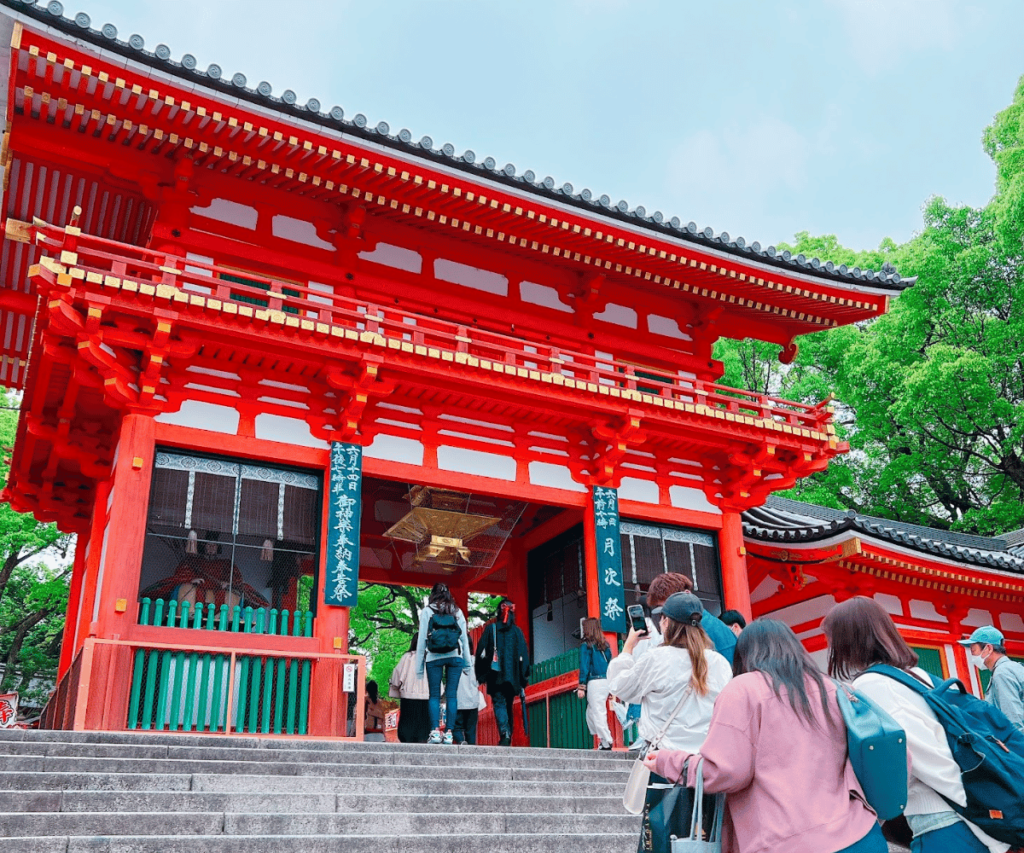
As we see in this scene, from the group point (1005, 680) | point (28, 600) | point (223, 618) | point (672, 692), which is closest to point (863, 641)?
point (672, 692)

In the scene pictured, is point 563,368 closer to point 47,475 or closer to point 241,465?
point 241,465

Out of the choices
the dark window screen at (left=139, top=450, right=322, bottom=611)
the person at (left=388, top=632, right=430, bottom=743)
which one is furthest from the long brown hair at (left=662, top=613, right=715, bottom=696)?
the dark window screen at (left=139, top=450, right=322, bottom=611)

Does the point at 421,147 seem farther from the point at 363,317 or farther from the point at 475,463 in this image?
the point at 475,463

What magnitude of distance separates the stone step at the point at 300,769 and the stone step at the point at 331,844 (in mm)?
1250

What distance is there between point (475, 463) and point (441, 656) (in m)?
3.15

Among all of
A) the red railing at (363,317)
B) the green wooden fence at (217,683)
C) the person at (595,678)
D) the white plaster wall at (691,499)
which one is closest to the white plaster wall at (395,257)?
the red railing at (363,317)

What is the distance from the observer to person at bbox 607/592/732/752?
3.98 metres

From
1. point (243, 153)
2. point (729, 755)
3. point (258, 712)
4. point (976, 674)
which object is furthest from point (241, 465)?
point (976, 674)

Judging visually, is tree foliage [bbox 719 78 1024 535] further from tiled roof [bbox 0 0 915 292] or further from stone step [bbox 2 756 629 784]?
stone step [bbox 2 756 629 784]

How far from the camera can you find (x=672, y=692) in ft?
13.2

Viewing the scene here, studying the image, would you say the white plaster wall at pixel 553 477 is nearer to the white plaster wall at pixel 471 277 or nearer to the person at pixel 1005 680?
the white plaster wall at pixel 471 277

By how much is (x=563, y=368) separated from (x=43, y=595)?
1492cm

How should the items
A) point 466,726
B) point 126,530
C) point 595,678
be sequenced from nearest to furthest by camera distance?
point 126,530 → point 595,678 → point 466,726

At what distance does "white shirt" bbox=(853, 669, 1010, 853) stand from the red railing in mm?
8143
